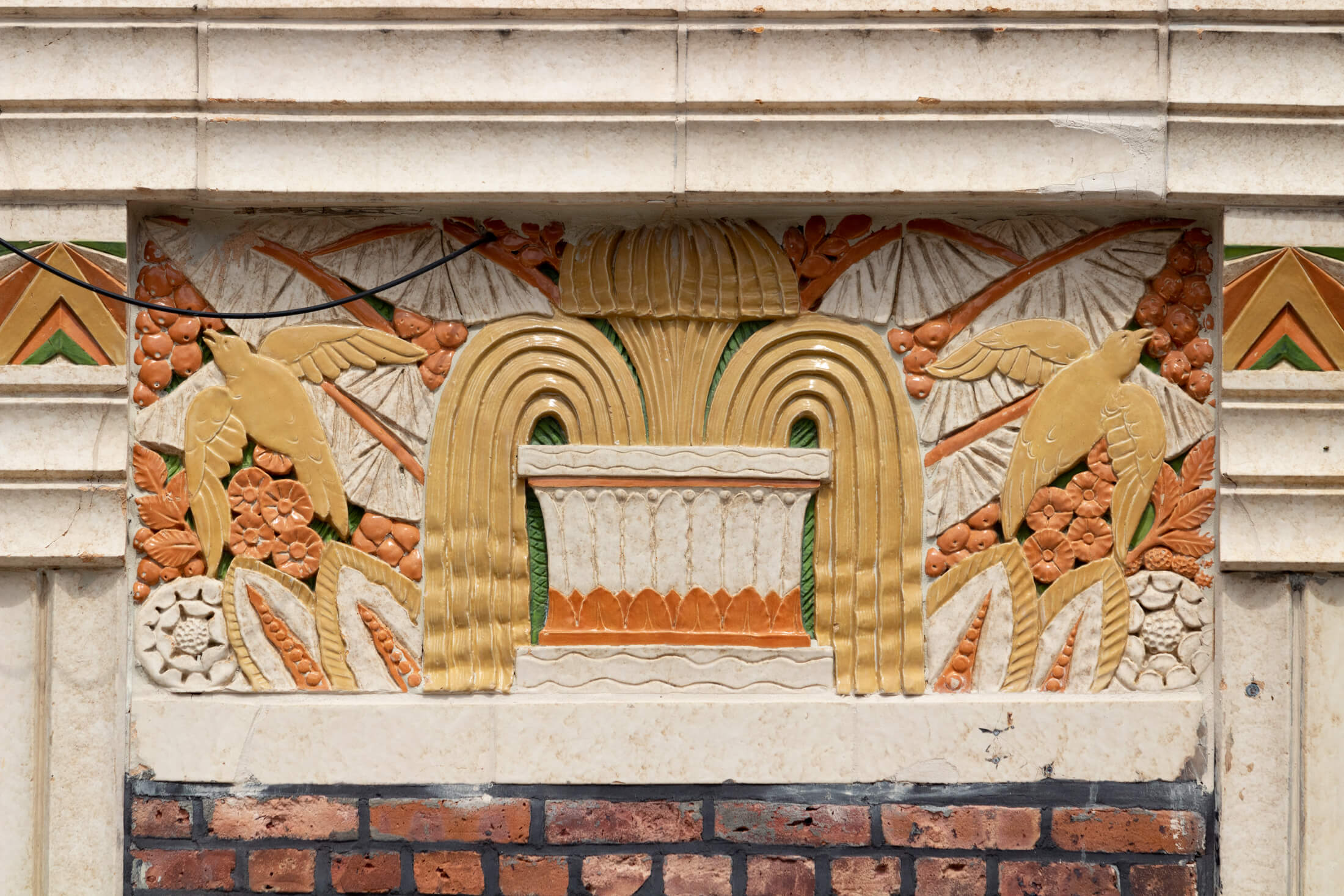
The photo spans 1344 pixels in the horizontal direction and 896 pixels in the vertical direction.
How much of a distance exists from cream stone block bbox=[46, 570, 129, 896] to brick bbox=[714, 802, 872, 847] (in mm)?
1535

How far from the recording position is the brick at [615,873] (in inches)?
104

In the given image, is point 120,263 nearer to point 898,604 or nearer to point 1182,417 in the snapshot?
point 898,604

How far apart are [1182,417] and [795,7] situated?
144 cm

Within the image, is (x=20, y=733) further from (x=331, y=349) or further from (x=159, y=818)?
(x=331, y=349)

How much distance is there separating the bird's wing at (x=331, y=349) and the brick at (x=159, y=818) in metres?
1.13

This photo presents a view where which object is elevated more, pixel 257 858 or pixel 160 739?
pixel 160 739

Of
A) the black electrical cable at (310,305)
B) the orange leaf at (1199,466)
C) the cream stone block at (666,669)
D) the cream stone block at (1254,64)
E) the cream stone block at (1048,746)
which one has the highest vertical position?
the cream stone block at (1254,64)

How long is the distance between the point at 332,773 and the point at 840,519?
145 cm

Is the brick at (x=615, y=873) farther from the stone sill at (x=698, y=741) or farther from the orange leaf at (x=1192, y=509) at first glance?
the orange leaf at (x=1192, y=509)

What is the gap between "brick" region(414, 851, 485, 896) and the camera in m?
2.61

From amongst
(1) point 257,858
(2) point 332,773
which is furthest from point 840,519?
(1) point 257,858

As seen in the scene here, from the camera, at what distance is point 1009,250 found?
268 centimetres

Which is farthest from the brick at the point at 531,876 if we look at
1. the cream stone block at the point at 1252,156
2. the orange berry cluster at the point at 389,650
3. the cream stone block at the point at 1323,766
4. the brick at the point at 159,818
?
the cream stone block at the point at 1252,156

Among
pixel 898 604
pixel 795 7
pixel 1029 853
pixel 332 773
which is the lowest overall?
pixel 1029 853
